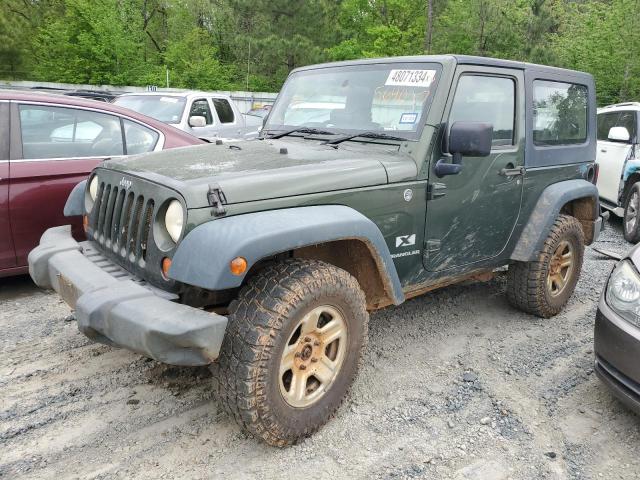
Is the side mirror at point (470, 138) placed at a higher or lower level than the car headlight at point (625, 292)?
higher

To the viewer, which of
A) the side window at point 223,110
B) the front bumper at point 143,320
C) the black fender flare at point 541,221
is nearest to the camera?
the front bumper at point 143,320

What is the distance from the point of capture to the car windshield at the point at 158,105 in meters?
9.23

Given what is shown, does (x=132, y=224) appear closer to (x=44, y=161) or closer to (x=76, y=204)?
(x=76, y=204)

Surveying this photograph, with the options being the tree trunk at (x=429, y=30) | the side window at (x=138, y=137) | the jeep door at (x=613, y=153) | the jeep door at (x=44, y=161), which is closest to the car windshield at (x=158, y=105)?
the side window at (x=138, y=137)

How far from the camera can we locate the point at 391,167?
10.0 feet

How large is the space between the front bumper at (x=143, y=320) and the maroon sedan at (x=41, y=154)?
6.70 ft

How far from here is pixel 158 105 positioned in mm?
9484

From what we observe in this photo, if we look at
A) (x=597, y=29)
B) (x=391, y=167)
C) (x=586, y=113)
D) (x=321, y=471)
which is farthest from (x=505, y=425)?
(x=597, y=29)

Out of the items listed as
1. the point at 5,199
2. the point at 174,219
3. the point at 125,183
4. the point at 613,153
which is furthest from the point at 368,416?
the point at 613,153

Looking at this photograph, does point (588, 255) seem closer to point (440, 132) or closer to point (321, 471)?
point (440, 132)

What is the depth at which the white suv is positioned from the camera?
7.29 metres

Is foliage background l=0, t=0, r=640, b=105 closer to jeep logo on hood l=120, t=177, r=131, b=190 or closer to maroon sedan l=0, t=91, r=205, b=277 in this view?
maroon sedan l=0, t=91, r=205, b=277

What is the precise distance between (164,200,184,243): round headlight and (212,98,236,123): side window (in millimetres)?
8191

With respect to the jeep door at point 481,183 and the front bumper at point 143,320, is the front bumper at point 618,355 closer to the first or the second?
the jeep door at point 481,183
